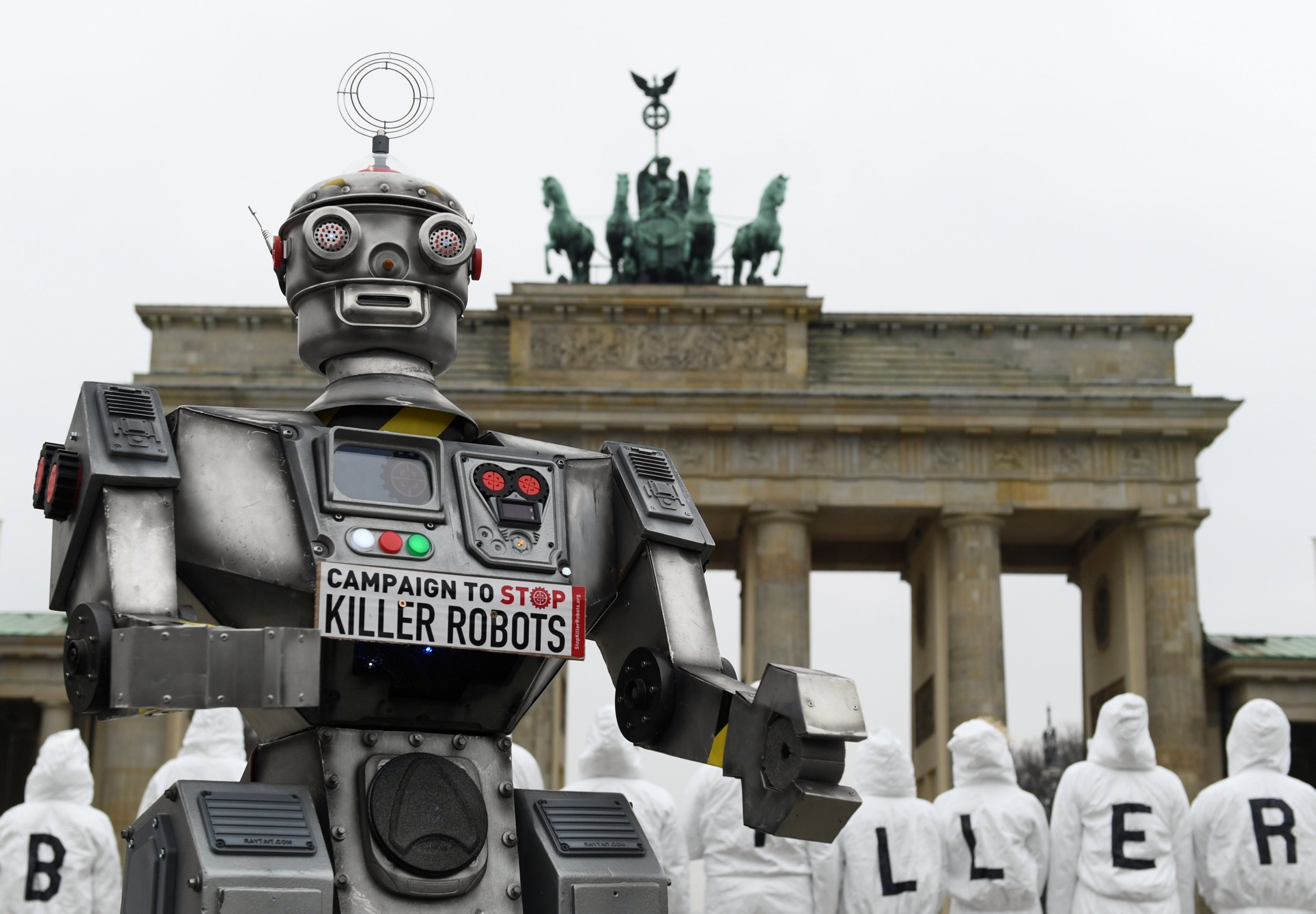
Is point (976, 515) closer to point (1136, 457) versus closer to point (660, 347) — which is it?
point (1136, 457)

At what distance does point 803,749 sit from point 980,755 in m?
7.78

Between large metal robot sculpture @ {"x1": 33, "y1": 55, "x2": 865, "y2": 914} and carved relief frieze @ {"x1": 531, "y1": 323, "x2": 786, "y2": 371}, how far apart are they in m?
32.0

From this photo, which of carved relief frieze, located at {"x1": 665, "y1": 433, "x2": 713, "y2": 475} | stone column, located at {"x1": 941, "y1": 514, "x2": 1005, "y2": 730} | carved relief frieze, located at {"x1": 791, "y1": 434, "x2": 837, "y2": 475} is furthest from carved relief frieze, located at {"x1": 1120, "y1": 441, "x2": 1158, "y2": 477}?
carved relief frieze, located at {"x1": 665, "y1": 433, "x2": 713, "y2": 475}

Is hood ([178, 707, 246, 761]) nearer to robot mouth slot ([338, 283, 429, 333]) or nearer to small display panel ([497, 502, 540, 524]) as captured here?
robot mouth slot ([338, 283, 429, 333])

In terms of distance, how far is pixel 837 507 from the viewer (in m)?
36.8

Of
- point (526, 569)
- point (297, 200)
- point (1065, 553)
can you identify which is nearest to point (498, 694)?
point (526, 569)

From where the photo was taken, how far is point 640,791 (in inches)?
456

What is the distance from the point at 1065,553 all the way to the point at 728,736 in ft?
125

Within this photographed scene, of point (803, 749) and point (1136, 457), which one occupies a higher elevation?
point (1136, 457)

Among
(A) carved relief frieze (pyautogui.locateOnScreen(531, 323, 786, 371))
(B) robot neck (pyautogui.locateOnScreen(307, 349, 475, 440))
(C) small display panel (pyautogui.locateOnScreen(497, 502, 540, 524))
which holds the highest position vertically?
(A) carved relief frieze (pyautogui.locateOnScreen(531, 323, 786, 371))

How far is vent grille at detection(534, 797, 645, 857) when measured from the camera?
190 inches

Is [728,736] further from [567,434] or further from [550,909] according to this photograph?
[567,434]

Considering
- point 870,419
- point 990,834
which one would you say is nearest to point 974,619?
point 870,419

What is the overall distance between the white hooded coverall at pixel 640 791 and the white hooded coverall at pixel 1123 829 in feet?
7.81
